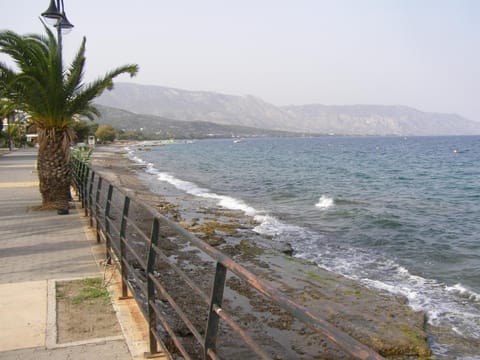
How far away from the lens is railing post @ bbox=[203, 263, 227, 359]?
2275 millimetres

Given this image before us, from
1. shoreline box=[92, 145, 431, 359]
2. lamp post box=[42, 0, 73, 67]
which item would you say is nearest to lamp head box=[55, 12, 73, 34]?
lamp post box=[42, 0, 73, 67]

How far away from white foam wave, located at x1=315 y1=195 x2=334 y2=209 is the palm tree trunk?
35.8 feet

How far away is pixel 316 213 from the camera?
17.5 meters

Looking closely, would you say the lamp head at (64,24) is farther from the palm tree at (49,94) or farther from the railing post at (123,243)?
the railing post at (123,243)

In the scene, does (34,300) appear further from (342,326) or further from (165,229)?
(165,229)

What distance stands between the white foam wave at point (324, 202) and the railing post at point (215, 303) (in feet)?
55.8

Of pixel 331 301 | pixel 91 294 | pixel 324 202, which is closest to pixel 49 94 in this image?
pixel 91 294

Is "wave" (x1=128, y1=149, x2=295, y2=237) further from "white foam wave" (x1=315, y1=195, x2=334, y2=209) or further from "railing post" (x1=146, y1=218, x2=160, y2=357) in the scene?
"railing post" (x1=146, y1=218, x2=160, y2=357)

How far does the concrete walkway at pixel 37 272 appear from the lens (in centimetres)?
394

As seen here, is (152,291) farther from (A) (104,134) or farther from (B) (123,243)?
(A) (104,134)

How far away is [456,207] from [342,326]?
15.4 meters

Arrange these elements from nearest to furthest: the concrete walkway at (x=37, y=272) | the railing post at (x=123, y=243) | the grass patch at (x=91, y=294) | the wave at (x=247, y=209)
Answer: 1. the concrete walkway at (x=37, y=272)
2. the railing post at (x=123, y=243)
3. the grass patch at (x=91, y=294)
4. the wave at (x=247, y=209)

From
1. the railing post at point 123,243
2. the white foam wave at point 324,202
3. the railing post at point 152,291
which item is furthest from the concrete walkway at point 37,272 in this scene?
the white foam wave at point 324,202

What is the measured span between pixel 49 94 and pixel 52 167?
5.81 feet
